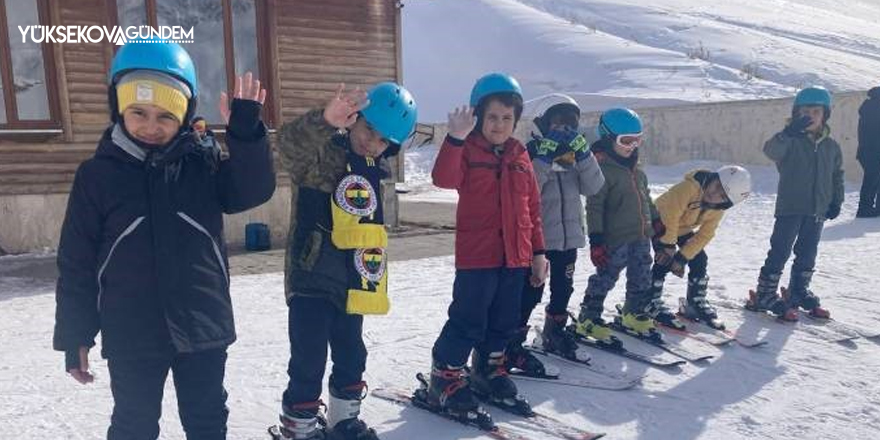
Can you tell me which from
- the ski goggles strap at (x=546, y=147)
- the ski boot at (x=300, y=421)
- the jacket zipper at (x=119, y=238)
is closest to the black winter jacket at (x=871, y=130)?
the ski goggles strap at (x=546, y=147)

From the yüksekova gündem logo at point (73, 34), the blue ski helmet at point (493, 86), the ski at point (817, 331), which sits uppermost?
the yüksekova gündem logo at point (73, 34)

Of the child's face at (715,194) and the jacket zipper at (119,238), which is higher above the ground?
the jacket zipper at (119,238)

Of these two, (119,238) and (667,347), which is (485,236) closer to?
(119,238)

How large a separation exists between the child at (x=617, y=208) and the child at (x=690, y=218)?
443 millimetres

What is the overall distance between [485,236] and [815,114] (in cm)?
369

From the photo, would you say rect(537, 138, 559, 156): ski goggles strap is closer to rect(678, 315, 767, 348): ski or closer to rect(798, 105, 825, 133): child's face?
rect(678, 315, 767, 348): ski

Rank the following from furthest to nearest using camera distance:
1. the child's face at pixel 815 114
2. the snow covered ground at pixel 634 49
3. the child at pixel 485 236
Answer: the snow covered ground at pixel 634 49
the child's face at pixel 815 114
the child at pixel 485 236

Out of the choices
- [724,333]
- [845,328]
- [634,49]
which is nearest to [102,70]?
[724,333]

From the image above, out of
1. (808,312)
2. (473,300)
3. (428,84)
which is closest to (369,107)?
(473,300)

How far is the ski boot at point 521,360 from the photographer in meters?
4.67

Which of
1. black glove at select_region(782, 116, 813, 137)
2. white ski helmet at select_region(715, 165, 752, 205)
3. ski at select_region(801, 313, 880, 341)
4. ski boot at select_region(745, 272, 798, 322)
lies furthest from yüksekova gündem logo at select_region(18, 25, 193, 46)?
ski at select_region(801, 313, 880, 341)

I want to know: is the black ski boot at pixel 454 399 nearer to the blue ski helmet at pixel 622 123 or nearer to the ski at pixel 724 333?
the blue ski helmet at pixel 622 123

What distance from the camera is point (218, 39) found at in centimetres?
974

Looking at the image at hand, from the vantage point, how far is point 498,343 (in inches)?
164
